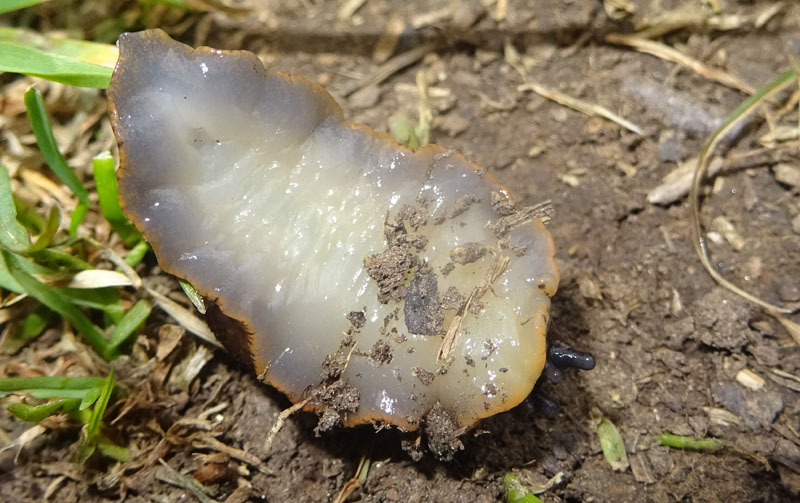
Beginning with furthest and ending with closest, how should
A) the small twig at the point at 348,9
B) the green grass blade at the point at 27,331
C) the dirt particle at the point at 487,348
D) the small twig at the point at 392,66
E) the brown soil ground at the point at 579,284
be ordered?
the small twig at the point at 348,9, the small twig at the point at 392,66, the green grass blade at the point at 27,331, the brown soil ground at the point at 579,284, the dirt particle at the point at 487,348

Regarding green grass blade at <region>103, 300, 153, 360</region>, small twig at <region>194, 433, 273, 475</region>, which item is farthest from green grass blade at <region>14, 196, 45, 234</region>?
small twig at <region>194, 433, 273, 475</region>

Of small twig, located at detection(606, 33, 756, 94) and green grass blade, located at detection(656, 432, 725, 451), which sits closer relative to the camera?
green grass blade, located at detection(656, 432, 725, 451)

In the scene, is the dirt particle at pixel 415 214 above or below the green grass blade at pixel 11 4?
below

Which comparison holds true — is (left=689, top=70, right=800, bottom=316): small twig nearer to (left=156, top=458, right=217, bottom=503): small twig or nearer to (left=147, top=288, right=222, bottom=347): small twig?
(left=147, top=288, right=222, bottom=347): small twig

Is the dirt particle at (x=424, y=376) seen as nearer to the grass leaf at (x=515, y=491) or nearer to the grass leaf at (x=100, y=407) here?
the grass leaf at (x=515, y=491)

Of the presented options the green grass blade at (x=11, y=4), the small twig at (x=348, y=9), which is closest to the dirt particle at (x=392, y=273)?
the small twig at (x=348, y=9)

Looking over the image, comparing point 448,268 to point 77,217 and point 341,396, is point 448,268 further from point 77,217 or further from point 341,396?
point 77,217
